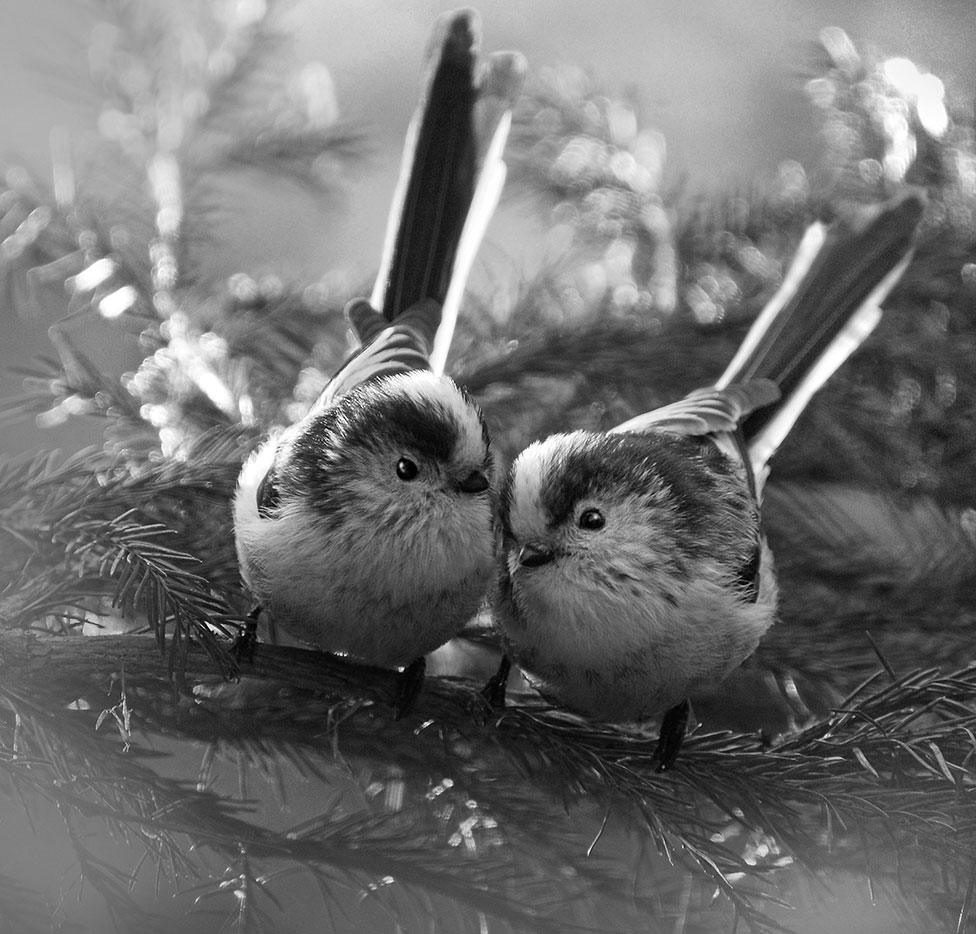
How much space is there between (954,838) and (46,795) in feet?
2.16

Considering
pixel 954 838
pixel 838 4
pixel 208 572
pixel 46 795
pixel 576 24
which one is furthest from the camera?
pixel 576 24

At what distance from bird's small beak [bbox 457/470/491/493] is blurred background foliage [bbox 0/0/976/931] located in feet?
0.72

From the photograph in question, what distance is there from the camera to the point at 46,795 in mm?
729

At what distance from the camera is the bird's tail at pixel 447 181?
1.49 m

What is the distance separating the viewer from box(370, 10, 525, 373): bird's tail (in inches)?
58.5

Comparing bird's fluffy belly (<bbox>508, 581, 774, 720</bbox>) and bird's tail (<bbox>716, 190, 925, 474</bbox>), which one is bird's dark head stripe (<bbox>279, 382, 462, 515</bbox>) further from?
bird's tail (<bbox>716, 190, 925, 474</bbox>)

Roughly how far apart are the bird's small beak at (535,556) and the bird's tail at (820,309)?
0.43 m

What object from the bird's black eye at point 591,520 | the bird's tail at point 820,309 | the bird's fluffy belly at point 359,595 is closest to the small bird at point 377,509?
the bird's fluffy belly at point 359,595

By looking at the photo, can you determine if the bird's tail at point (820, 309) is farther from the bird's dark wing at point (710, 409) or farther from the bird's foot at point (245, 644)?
the bird's foot at point (245, 644)

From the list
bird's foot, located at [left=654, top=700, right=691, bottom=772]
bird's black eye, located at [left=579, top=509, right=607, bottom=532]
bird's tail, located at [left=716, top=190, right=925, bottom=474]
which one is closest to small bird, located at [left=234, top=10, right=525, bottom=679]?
bird's black eye, located at [left=579, top=509, right=607, bottom=532]

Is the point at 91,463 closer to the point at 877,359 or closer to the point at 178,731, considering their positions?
the point at 178,731

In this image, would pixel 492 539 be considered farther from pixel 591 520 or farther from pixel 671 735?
pixel 671 735

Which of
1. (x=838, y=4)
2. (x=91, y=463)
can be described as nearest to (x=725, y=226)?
(x=91, y=463)

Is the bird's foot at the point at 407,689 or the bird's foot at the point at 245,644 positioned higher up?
the bird's foot at the point at 245,644
